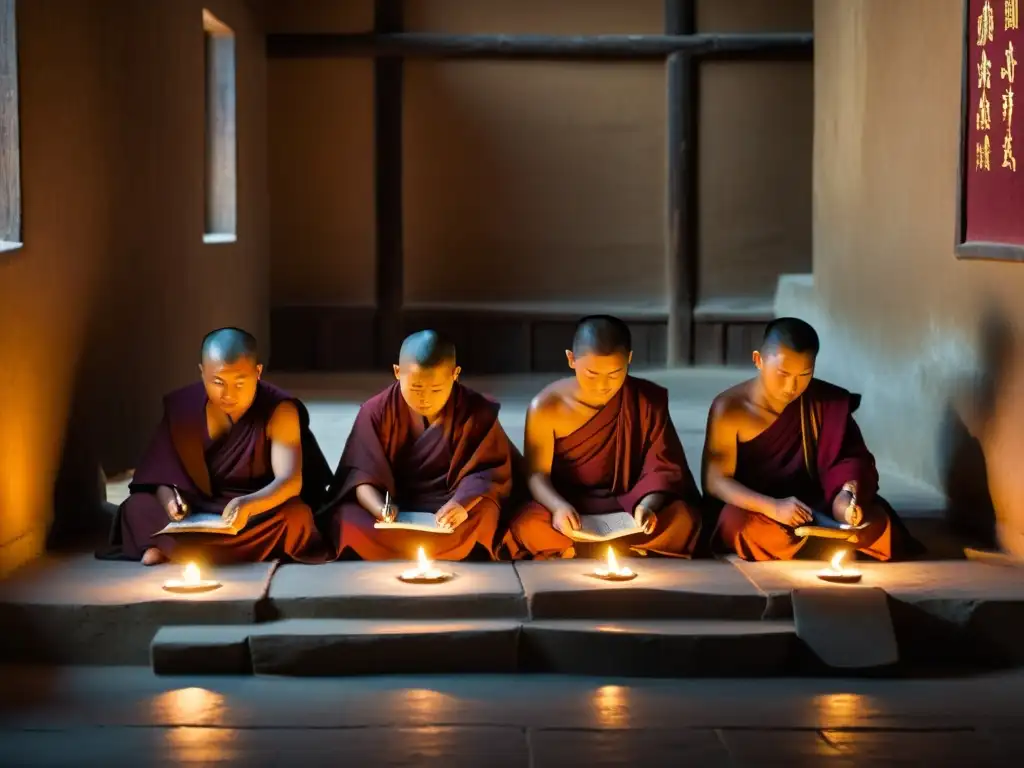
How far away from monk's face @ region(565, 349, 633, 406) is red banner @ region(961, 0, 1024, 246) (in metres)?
1.62

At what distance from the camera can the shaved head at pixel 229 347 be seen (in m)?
5.43

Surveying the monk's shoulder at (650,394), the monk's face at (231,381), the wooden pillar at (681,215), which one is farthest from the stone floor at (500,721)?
the wooden pillar at (681,215)

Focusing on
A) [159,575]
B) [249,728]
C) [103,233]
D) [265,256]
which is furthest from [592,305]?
[249,728]

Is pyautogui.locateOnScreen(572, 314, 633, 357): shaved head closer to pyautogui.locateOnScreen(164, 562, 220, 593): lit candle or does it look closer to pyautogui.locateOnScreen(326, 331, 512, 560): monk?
pyautogui.locateOnScreen(326, 331, 512, 560): monk

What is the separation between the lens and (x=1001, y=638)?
5039 millimetres

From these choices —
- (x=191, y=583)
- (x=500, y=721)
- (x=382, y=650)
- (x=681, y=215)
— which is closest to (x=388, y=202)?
(x=681, y=215)

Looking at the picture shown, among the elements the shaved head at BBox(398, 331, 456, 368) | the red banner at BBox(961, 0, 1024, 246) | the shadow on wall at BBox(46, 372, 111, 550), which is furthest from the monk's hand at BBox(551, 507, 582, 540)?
the red banner at BBox(961, 0, 1024, 246)

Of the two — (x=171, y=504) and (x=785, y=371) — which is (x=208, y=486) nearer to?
(x=171, y=504)

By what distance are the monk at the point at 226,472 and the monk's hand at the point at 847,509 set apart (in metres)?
1.92

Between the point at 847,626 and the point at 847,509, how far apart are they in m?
0.69

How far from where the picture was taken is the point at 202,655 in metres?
4.77

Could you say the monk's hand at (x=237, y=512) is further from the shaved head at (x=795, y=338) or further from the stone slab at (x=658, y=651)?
the shaved head at (x=795, y=338)

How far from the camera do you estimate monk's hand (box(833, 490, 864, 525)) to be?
548 centimetres

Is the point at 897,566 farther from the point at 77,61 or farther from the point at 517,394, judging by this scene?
the point at 517,394
